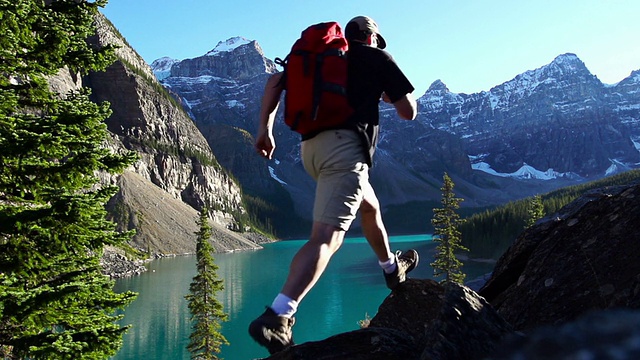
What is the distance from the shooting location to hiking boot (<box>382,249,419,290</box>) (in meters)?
5.10

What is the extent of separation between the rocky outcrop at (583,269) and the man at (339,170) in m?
1.95

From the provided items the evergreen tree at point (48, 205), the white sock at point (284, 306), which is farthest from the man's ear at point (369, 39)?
the evergreen tree at point (48, 205)

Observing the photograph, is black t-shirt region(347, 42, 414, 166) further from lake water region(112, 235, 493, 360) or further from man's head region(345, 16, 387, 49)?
lake water region(112, 235, 493, 360)

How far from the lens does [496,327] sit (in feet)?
9.78

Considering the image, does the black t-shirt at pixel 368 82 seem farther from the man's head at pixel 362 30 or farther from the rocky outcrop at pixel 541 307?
the rocky outcrop at pixel 541 307

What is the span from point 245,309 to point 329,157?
56.0 meters

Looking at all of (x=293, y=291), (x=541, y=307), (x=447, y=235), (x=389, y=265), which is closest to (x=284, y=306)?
(x=293, y=291)

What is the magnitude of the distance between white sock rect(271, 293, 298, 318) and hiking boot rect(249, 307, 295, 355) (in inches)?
1.5

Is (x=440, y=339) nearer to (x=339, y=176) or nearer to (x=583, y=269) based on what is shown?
(x=339, y=176)

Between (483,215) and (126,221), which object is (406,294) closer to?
(483,215)

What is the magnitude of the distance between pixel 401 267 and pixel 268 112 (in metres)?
2.38

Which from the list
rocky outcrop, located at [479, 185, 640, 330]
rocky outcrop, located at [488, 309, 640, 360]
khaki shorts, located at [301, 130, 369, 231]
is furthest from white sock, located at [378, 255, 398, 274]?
rocky outcrop, located at [488, 309, 640, 360]

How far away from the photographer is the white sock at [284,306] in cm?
347

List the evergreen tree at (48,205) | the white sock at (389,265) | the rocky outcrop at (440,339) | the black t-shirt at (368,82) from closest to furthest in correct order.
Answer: the rocky outcrop at (440,339) → the black t-shirt at (368,82) → the white sock at (389,265) → the evergreen tree at (48,205)
